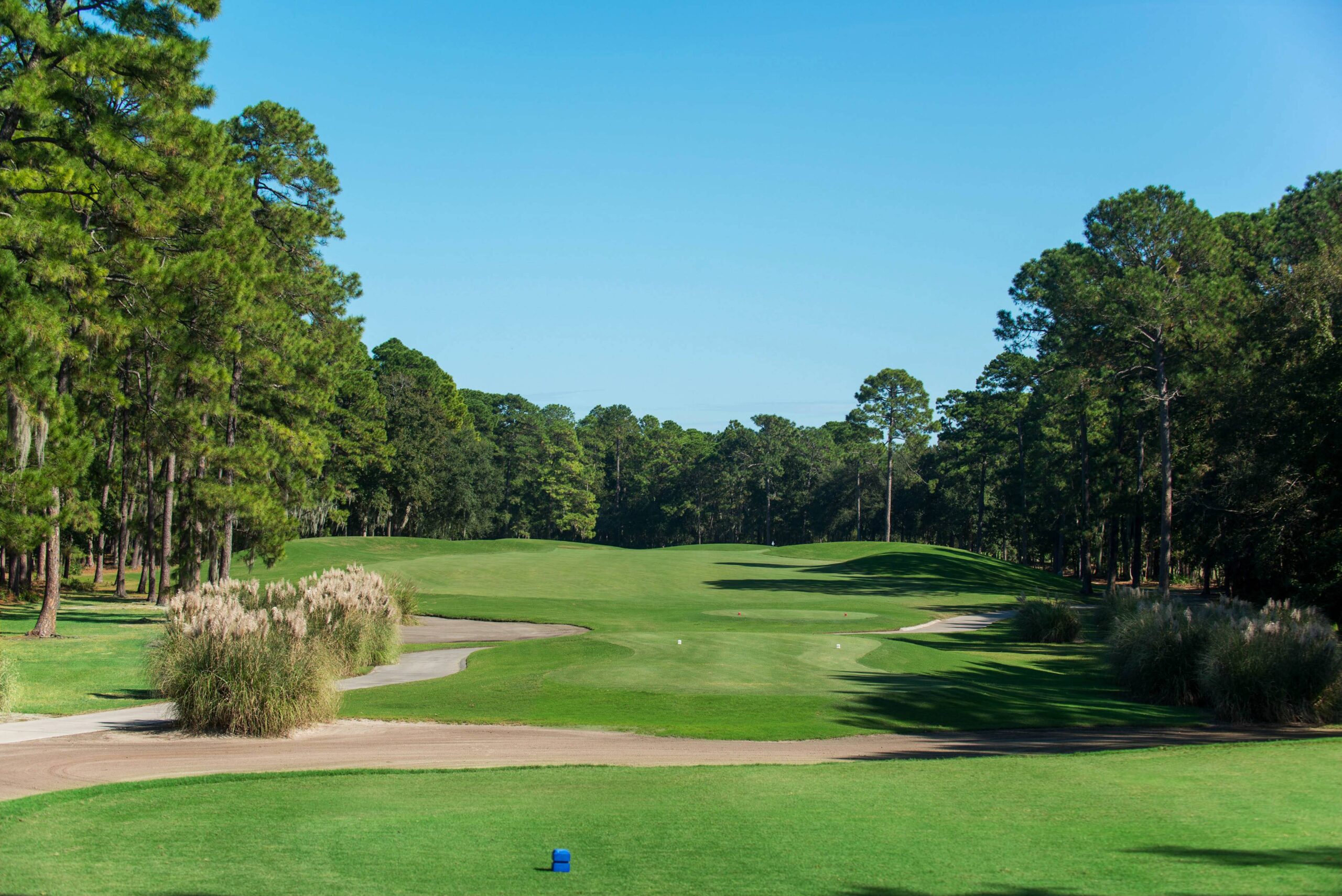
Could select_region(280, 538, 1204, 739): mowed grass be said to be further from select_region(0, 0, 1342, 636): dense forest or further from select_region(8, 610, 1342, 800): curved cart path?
select_region(0, 0, 1342, 636): dense forest

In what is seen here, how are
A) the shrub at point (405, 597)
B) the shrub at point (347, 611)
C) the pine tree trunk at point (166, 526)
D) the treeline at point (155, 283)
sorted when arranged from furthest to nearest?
the pine tree trunk at point (166, 526)
the shrub at point (405, 597)
the treeline at point (155, 283)
the shrub at point (347, 611)

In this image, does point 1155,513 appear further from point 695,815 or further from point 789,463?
point 789,463

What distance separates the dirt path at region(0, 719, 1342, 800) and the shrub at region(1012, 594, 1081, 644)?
14866 millimetres

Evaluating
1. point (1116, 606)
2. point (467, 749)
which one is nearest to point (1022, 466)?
point (1116, 606)

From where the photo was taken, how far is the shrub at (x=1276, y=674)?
16469mm

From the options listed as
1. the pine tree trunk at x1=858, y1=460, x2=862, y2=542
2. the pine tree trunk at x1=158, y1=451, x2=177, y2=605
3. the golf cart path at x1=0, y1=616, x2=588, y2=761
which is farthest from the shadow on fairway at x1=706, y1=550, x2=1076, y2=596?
the pine tree trunk at x1=858, y1=460, x2=862, y2=542

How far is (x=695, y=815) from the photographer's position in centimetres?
841

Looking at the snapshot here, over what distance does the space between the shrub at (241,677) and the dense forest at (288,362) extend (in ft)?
29.8

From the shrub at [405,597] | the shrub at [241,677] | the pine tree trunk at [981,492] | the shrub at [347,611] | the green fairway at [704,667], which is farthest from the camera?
the pine tree trunk at [981,492]

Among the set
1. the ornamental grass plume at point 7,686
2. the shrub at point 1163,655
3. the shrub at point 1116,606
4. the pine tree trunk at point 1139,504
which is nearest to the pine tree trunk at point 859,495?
the pine tree trunk at point 1139,504

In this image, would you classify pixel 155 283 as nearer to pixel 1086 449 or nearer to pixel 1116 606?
pixel 1116 606

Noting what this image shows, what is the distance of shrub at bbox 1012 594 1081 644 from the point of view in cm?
3045

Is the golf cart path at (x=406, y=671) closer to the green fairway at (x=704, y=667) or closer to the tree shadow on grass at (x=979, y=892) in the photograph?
the green fairway at (x=704, y=667)

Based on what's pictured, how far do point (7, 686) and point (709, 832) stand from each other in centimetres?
1204
